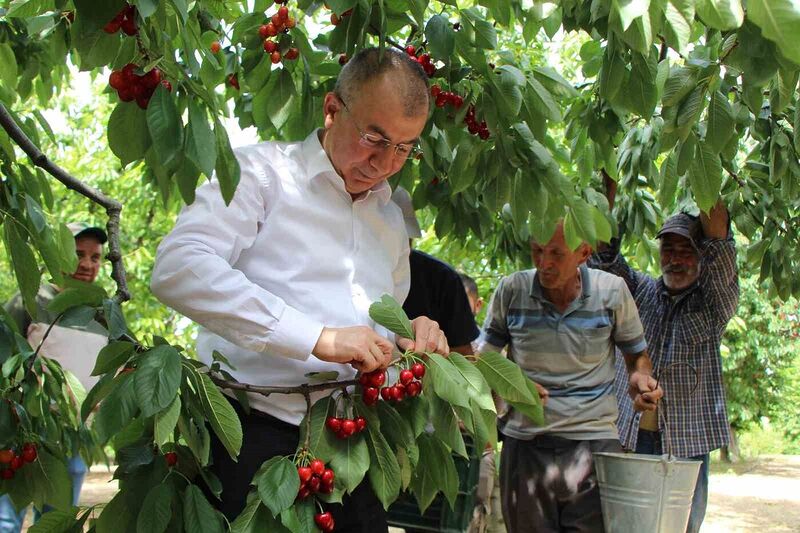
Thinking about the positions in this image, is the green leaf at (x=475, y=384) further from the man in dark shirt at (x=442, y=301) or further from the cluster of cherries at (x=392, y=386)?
the man in dark shirt at (x=442, y=301)

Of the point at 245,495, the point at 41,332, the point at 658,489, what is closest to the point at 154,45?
the point at 245,495

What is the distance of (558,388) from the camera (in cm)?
418

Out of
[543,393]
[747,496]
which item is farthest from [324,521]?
[747,496]

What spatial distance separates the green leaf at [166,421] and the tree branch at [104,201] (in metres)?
0.36

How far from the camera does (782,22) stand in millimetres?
1321

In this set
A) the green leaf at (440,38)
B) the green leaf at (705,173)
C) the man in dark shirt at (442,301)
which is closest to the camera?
the green leaf at (705,173)

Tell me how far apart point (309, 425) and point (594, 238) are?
130 centimetres

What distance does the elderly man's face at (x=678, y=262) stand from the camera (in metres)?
4.68

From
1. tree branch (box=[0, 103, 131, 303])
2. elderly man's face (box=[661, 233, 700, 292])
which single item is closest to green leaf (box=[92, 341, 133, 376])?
tree branch (box=[0, 103, 131, 303])

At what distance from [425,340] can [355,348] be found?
21 cm

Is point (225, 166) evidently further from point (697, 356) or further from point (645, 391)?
point (697, 356)

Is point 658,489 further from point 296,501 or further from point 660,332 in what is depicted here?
point 296,501

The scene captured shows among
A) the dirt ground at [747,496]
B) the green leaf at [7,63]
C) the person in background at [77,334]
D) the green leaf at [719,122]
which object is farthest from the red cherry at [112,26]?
the dirt ground at [747,496]

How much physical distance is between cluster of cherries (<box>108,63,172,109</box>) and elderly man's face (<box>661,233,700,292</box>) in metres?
3.50
